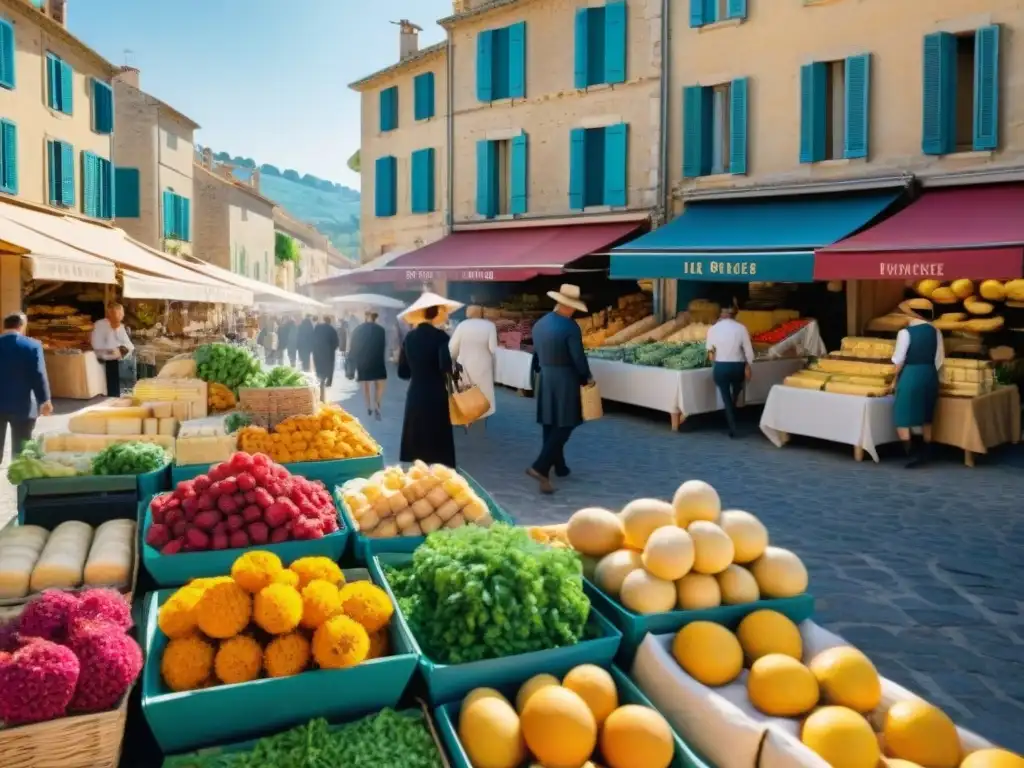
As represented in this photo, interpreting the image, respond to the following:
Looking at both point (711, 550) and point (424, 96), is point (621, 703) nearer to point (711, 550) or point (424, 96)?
point (711, 550)

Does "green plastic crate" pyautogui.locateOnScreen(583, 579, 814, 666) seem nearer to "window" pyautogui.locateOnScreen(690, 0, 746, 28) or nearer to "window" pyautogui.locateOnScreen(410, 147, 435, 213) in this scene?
"window" pyautogui.locateOnScreen(690, 0, 746, 28)

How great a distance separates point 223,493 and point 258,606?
1278mm

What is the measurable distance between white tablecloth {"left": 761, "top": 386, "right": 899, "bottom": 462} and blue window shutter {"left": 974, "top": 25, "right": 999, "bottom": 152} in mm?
4897

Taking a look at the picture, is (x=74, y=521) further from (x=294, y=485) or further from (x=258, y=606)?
(x=258, y=606)

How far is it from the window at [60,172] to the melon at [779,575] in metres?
19.7

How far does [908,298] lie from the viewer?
555 inches

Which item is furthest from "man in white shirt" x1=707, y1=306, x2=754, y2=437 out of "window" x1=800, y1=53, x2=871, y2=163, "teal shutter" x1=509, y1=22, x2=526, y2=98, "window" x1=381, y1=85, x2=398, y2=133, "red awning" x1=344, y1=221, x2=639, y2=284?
"window" x1=381, y1=85, x2=398, y2=133

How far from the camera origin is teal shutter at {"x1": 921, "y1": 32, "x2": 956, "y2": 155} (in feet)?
42.7

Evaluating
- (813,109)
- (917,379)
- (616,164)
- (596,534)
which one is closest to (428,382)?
(596,534)

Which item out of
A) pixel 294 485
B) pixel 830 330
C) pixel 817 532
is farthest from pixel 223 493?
pixel 830 330

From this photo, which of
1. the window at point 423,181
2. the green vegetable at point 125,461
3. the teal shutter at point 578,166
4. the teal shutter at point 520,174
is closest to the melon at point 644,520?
the green vegetable at point 125,461

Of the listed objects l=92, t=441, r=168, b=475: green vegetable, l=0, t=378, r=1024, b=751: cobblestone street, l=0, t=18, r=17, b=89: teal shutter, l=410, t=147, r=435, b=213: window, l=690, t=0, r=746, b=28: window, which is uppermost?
l=690, t=0, r=746, b=28: window

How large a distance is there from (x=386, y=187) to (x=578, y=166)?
7.83 meters

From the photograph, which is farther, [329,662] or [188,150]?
[188,150]
